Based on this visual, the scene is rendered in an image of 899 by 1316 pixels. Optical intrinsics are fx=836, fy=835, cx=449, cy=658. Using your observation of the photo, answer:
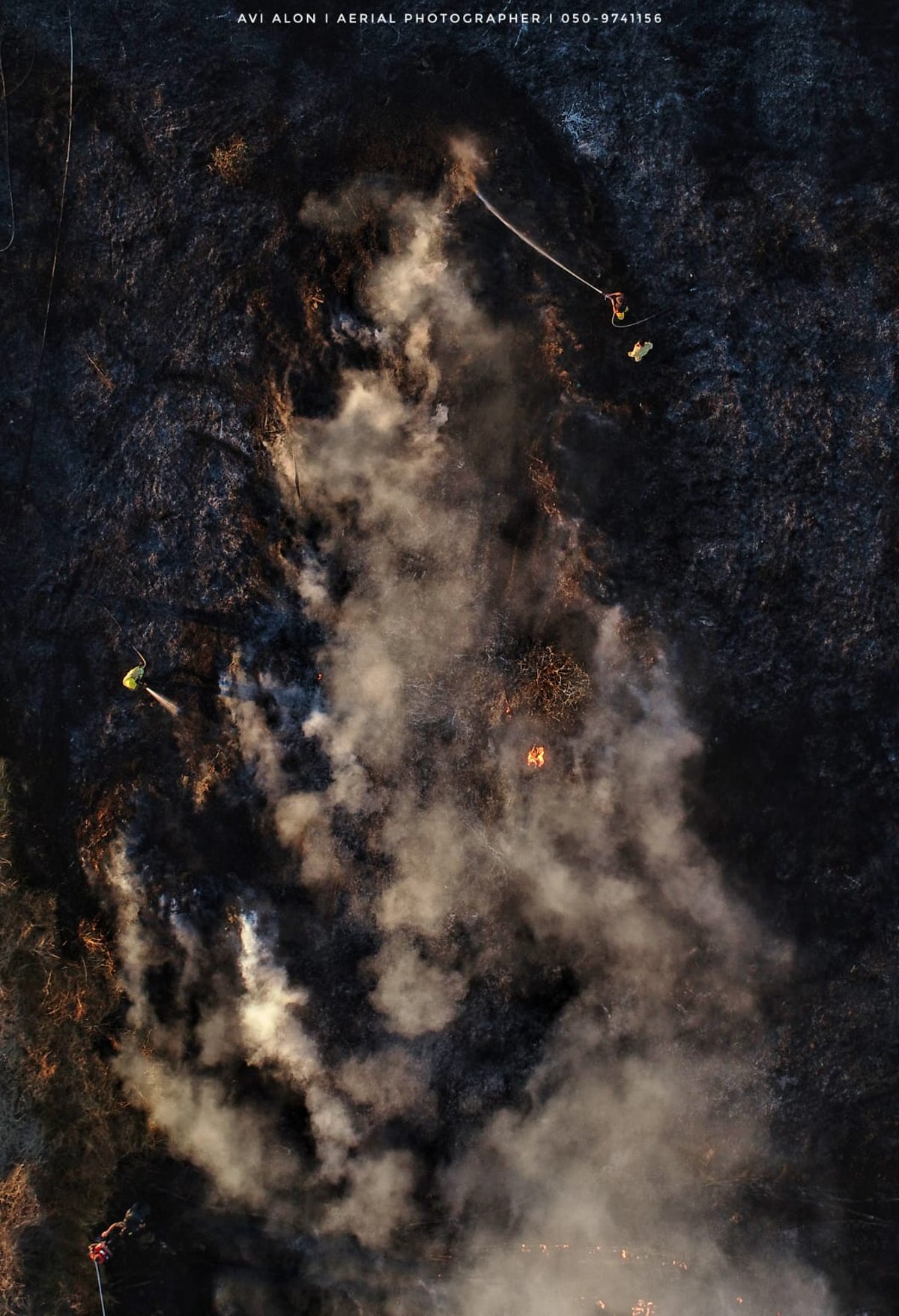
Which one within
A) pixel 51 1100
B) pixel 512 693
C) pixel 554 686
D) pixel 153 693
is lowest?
pixel 51 1100

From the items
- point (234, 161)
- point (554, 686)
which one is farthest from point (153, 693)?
point (234, 161)

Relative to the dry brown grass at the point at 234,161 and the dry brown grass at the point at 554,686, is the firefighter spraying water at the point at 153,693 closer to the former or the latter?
the dry brown grass at the point at 554,686

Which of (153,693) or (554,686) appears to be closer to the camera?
(554,686)

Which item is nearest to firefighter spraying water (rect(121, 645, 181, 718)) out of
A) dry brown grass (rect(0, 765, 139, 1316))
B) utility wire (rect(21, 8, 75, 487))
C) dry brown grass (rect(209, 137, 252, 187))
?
dry brown grass (rect(0, 765, 139, 1316))

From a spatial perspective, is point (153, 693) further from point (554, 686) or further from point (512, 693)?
point (554, 686)

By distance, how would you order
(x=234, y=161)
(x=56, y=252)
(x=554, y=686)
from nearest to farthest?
1. (x=554, y=686)
2. (x=234, y=161)
3. (x=56, y=252)

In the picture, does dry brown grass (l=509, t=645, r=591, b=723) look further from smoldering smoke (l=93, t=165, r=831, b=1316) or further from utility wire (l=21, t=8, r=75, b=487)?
utility wire (l=21, t=8, r=75, b=487)

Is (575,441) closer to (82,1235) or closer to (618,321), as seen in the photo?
(618,321)
